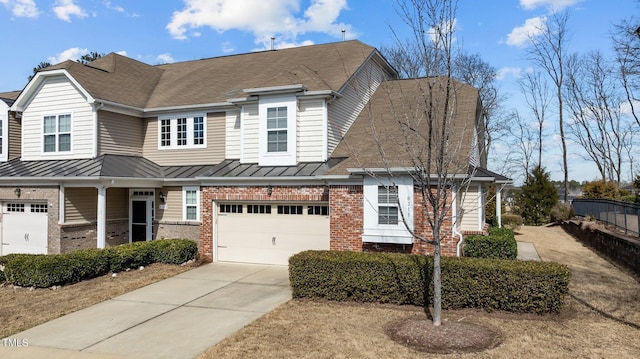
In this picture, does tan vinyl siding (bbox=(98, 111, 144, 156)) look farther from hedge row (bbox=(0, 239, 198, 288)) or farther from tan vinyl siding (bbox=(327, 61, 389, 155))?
tan vinyl siding (bbox=(327, 61, 389, 155))

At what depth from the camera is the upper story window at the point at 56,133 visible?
55.8 ft

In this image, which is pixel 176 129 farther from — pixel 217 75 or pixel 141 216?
pixel 141 216

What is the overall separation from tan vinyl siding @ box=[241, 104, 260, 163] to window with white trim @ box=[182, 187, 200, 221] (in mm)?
2317

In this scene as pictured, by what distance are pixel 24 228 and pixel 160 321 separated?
1090 cm

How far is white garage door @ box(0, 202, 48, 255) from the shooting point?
51.4 ft

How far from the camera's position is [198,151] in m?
17.0

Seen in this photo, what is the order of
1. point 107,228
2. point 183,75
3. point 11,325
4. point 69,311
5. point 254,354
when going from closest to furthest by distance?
point 254,354 < point 11,325 < point 69,311 < point 107,228 < point 183,75

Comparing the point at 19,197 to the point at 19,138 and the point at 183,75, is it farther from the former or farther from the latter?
the point at 183,75

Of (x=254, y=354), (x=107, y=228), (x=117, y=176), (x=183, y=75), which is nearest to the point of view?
(x=254, y=354)

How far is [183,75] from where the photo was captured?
67.3ft

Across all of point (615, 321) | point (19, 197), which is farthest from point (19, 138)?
point (615, 321)

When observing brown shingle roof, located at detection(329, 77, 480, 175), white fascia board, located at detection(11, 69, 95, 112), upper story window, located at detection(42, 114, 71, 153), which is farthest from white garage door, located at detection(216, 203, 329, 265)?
upper story window, located at detection(42, 114, 71, 153)

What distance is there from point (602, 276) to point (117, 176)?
600 inches

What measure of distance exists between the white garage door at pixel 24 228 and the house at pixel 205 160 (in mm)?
56
